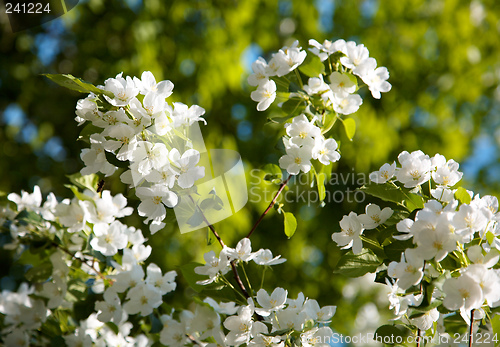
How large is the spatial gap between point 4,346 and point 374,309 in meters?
1.82

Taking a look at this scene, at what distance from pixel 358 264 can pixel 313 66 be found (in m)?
0.36

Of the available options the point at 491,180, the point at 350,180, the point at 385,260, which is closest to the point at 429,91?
the point at 491,180

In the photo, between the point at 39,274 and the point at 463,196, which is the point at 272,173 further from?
the point at 39,274

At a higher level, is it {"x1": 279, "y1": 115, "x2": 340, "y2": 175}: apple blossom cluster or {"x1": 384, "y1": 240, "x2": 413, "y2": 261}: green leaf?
{"x1": 279, "y1": 115, "x2": 340, "y2": 175}: apple blossom cluster

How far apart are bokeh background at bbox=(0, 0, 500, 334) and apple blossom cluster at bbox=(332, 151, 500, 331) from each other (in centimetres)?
128

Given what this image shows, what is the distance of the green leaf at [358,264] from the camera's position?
61cm

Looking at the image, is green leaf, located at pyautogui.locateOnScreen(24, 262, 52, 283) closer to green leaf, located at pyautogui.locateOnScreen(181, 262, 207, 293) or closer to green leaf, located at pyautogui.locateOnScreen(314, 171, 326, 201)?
green leaf, located at pyautogui.locateOnScreen(181, 262, 207, 293)

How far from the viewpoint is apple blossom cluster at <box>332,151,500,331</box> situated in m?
0.47

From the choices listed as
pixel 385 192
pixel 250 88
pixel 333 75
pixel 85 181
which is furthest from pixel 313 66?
pixel 250 88

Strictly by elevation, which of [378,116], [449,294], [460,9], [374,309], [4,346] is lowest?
[374,309]

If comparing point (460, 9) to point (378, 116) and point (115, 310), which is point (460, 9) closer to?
point (378, 116)

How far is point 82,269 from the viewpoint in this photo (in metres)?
0.89

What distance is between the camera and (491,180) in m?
2.58

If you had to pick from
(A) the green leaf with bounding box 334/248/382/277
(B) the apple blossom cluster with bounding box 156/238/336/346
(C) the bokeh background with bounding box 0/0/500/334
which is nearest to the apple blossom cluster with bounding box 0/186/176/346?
(B) the apple blossom cluster with bounding box 156/238/336/346
